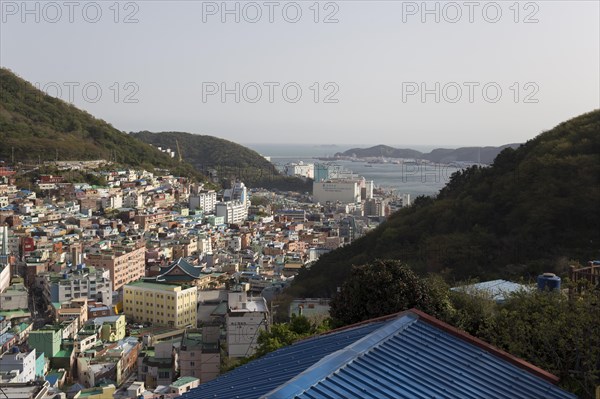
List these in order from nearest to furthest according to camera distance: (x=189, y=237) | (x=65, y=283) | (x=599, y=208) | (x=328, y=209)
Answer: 1. (x=599, y=208)
2. (x=65, y=283)
3. (x=189, y=237)
4. (x=328, y=209)

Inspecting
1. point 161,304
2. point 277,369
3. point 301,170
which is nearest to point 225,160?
point 301,170

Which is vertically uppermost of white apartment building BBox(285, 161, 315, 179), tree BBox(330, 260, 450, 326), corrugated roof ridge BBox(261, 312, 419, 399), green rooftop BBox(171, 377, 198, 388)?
white apartment building BBox(285, 161, 315, 179)

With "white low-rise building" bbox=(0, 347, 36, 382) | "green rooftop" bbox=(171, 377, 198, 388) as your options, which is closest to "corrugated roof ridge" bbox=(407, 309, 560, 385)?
"green rooftop" bbox=(171, 377, 198, 388)

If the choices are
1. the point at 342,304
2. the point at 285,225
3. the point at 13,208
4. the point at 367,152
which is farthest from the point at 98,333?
the point at 367,152

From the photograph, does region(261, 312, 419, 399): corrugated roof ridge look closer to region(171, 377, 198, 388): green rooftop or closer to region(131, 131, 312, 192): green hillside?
region(171, 377, 198, 388): green rooftop

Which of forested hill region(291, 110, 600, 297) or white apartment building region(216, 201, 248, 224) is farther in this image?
white apartment building region(216, 201, 248, 224)

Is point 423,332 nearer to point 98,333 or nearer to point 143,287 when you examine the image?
point 98,333
